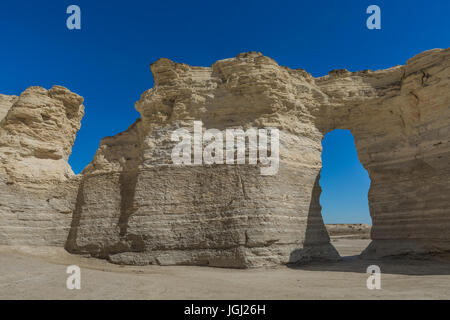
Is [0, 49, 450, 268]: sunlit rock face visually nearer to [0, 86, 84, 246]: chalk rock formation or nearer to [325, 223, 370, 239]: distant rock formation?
[0, 86, 84, 246]: chalk rock formation

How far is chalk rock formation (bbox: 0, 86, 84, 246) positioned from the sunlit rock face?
0.05 m

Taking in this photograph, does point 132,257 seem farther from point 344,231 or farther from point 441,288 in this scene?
point 344,231

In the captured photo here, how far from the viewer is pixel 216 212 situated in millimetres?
10664

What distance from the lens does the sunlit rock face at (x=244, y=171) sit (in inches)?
415

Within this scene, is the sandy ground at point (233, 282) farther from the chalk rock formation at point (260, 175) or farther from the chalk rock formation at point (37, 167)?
the chalk rock formation at point (37, 167)

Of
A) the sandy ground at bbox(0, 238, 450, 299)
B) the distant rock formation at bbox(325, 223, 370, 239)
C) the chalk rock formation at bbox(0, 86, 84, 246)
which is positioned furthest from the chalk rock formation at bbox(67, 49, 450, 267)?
the distant rock formation at bbox(325, 223, 370, 239)

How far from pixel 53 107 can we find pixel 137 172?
209 inches

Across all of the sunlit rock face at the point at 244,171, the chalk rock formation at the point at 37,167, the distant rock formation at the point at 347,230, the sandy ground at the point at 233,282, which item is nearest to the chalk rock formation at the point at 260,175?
the sunlit rock face at the point at 244,171

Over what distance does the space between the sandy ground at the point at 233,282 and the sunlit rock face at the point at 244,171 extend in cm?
107

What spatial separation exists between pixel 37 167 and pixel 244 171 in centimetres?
867

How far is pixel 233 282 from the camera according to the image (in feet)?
24.3

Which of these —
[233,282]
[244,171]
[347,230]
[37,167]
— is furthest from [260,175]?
[347,230]

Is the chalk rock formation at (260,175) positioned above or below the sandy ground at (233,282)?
above

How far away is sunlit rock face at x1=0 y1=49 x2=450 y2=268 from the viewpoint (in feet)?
34.6
